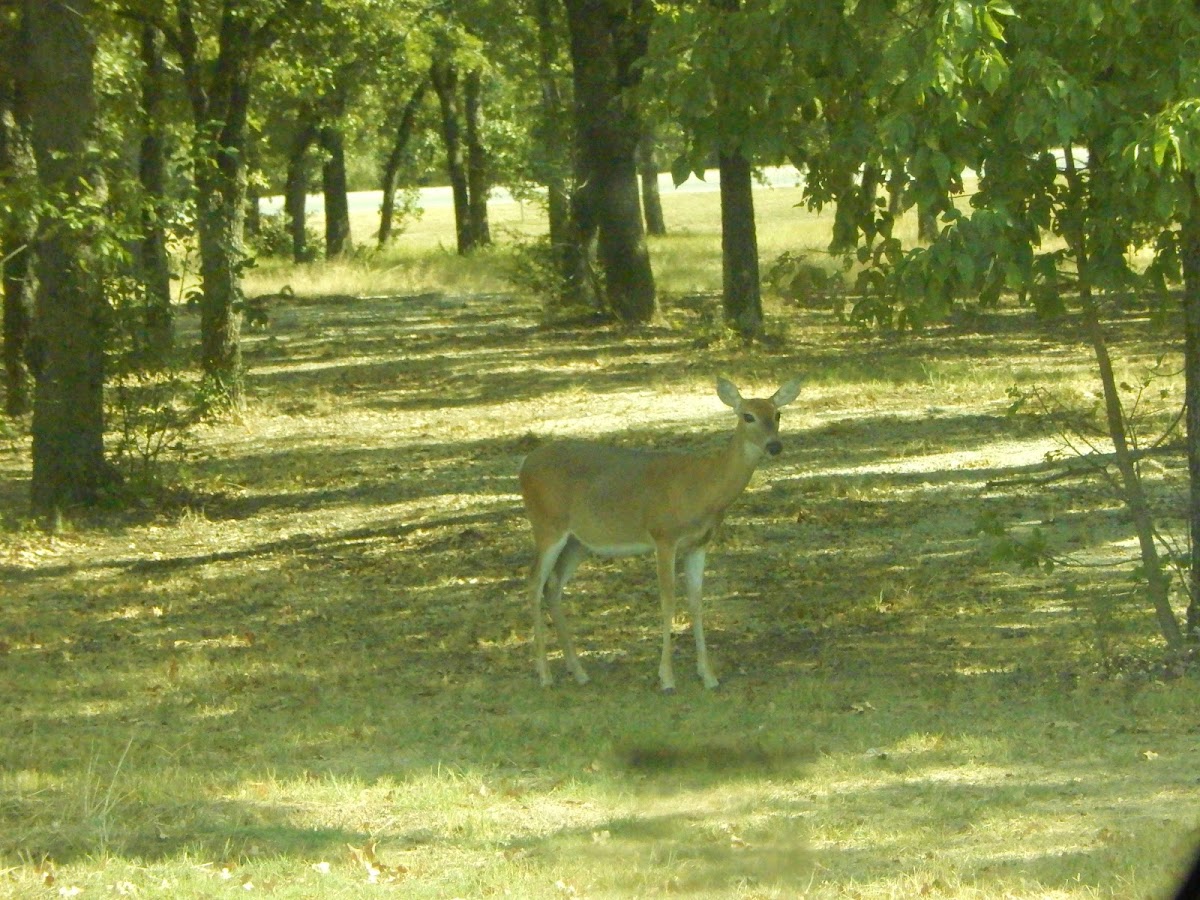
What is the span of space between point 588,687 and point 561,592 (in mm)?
700

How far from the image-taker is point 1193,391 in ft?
30.2

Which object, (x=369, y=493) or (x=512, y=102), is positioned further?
(x=512, y=102)

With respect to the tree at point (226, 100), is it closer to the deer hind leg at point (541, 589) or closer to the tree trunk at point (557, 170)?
the deer hind leg at point (541, 589)

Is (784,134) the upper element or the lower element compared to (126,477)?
upper

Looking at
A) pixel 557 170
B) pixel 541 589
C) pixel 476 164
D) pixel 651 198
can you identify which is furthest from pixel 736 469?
pixel 651 198

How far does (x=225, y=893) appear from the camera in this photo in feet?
19.9

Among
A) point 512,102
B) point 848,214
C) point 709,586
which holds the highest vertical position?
point 512,102

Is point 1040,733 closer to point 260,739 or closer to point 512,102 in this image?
point 260,739

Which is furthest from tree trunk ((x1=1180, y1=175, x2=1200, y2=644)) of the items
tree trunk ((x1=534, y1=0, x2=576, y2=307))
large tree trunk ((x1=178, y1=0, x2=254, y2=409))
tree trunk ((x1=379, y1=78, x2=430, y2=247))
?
tree trunk ((x1=379, y1=78, x2=430, y2=247))

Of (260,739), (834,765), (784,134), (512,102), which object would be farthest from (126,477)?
(512,102)

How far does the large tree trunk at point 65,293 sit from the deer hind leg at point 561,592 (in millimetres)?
5670

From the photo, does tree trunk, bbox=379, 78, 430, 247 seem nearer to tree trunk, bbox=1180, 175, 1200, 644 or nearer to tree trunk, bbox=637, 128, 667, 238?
tree trunk, bbox=637, 128, 667, 238

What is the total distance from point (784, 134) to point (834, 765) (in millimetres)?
3397

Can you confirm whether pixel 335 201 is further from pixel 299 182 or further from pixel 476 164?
pixel 476 164
